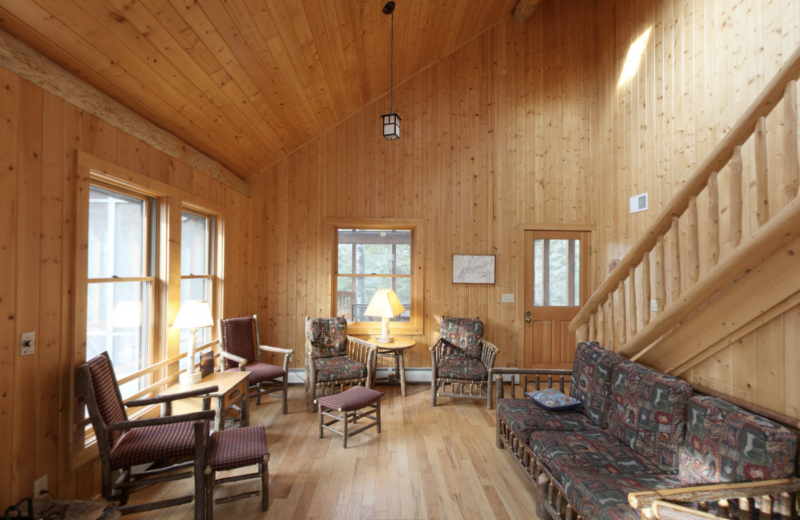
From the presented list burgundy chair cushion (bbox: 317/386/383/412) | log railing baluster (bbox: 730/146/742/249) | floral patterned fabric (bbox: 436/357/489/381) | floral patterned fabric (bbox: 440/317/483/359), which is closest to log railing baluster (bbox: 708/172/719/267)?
log railing baluster (bbox: 730/146/742/249)

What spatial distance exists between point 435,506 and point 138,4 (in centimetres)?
348

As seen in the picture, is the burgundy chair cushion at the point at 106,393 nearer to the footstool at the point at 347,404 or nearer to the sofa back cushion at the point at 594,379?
the footstool at the point at 347,404

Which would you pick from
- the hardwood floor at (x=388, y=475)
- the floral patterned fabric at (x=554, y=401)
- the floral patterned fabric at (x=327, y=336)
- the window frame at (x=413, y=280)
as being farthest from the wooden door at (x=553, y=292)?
the floral patterned fabric at (x=327, y=336)

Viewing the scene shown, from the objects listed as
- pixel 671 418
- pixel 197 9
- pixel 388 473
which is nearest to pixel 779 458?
pixel 671 418

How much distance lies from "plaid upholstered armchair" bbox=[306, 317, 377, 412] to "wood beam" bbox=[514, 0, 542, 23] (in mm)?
4607

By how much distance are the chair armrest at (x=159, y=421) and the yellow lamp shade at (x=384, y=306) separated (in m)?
2.40

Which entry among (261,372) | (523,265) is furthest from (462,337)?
(261,372)

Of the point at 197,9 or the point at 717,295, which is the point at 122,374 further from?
the point at 717,295

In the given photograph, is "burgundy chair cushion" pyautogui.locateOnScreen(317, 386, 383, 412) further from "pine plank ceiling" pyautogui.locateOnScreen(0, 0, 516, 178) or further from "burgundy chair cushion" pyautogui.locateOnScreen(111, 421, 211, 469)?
"pine plank ceiling" pyautogui.locateOnScreen(0, 0, 516, 178)

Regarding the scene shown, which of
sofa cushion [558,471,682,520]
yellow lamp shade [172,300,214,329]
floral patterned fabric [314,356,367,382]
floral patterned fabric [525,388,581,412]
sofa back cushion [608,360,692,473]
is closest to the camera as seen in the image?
sofa cushion [558,471,682,520]

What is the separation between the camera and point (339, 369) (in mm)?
4094

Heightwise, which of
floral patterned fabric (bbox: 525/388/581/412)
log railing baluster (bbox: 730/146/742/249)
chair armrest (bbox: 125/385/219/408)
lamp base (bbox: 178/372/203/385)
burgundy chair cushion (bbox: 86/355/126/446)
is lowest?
floral patterned fabric (bbox: 525/388/581/412)

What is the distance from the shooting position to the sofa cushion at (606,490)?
5.60 ft

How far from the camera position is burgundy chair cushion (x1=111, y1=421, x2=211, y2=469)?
2.19m
